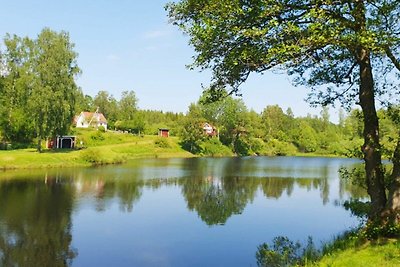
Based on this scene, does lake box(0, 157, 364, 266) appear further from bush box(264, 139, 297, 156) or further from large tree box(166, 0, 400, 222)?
bush box(264, 139, 297, 156)

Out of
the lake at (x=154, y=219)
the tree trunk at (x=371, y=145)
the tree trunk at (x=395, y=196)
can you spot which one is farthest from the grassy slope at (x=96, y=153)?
the tree trunk at (x=395, y=196)

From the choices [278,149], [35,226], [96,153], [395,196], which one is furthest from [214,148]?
[395,196]

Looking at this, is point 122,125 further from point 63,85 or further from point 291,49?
point 291,49

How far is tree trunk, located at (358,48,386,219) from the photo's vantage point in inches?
601

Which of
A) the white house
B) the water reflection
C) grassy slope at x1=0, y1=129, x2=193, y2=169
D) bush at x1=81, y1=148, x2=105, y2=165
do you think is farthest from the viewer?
the white house

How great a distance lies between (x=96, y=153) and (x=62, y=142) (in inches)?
794

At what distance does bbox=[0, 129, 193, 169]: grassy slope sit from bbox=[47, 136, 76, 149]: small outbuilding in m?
4.87

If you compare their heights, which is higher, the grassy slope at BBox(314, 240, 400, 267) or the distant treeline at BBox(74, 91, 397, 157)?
the distant treeline at BBox(74, 91, 397, 157)

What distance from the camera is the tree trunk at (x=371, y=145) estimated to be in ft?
50.1

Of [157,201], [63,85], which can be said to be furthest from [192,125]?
[157,201]

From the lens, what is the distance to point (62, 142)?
286ft

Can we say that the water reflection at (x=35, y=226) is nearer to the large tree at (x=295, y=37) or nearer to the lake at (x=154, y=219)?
the lake at (x=154, y=219)

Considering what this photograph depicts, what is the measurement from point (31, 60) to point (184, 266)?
2608 inches

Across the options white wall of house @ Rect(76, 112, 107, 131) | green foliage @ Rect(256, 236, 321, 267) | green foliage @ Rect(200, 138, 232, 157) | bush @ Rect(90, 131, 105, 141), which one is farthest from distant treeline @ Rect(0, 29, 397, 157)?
bush @ Rect(90, 131, 105, 141)
